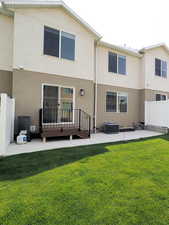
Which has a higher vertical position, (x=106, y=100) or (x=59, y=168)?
(x=106, y=100)

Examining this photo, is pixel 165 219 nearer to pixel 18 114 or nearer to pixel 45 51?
pixel 18 114

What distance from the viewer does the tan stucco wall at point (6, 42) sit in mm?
6922

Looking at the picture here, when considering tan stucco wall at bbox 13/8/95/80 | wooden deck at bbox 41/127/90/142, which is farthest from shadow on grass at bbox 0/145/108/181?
tan stucco wall at bbox 13/8/95/80

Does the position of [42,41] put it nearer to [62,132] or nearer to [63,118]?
[63,118]

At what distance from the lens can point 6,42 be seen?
6.98 metres

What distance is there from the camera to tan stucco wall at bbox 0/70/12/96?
6938mm

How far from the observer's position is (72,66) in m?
8.05

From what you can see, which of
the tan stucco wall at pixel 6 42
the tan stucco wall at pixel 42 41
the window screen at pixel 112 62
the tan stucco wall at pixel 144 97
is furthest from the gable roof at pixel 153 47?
the tan stucco wall at pixel 6 42

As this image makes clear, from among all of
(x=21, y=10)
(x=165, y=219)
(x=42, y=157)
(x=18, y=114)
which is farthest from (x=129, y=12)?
(x=165, y=219)

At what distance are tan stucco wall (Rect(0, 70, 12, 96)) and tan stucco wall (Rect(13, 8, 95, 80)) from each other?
0.78 m

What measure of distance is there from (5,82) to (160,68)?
11.4 meters

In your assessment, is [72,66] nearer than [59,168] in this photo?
No

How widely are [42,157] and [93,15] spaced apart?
32.8ft

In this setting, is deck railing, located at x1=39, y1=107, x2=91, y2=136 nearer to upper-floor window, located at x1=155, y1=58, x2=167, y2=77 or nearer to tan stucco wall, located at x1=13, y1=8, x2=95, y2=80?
tan stucco wall, located at x1=13, y1=8, x2=95, y2=80
